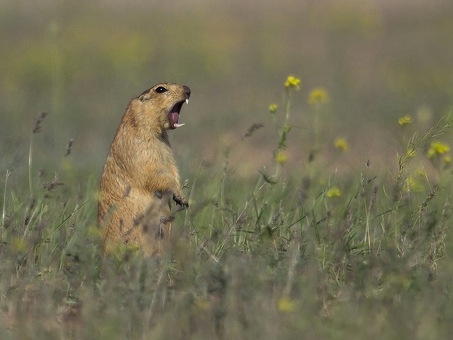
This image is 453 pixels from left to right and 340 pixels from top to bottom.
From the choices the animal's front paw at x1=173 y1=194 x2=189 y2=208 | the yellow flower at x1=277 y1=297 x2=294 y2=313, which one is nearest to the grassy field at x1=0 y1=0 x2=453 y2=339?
the yellow flower at x1=277 y1=297 x2=294 y2=313

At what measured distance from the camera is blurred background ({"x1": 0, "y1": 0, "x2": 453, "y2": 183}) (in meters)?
10.7

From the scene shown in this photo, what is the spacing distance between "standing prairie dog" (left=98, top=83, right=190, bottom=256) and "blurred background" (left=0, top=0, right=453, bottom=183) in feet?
2.07

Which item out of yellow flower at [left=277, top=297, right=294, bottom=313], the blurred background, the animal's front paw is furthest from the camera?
the blurred background

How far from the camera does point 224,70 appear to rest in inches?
720

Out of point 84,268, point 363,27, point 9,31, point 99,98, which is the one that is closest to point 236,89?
point 99,98

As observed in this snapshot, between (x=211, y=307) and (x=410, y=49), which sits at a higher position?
(x=211, y=307)

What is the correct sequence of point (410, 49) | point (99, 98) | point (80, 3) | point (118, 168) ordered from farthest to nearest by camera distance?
point (80, 3) < point (410, 49) < point (99, 98) < point (118, 168)

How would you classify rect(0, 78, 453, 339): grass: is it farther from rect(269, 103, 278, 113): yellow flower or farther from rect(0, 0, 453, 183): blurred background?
rect(0, 0, 453, 183): blurred background

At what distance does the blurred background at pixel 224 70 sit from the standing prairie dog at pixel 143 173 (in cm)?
63

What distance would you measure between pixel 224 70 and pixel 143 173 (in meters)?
11.8

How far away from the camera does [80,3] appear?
25156mm

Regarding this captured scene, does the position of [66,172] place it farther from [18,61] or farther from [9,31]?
[9,31]

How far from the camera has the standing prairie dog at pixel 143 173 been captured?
6.05 meters

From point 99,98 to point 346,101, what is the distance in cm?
400
